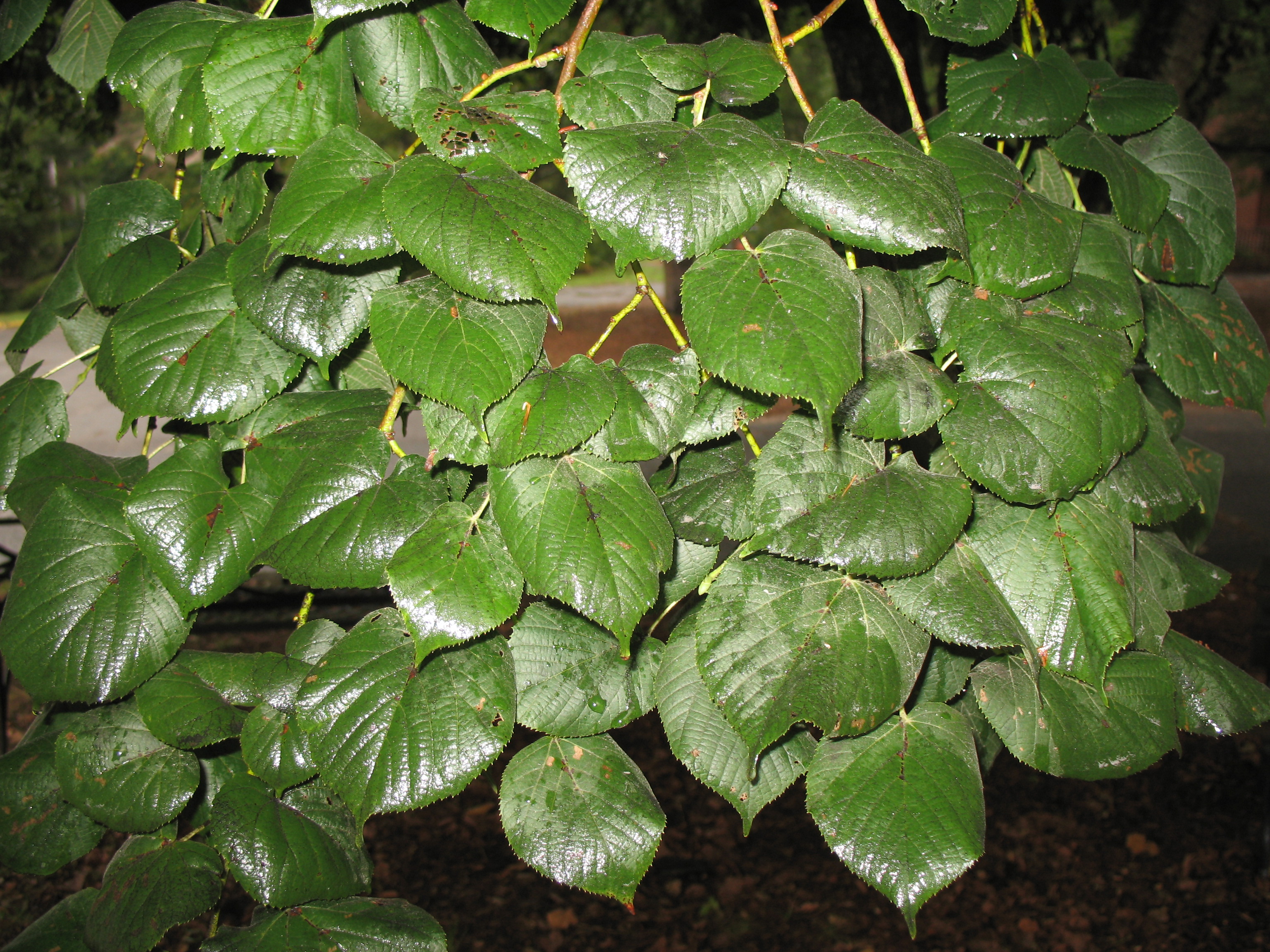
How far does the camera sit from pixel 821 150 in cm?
58

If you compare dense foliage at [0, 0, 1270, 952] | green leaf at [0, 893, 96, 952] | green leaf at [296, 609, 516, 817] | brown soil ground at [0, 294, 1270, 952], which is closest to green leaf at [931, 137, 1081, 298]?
dense foliage at [0, 0, 1270, 952]

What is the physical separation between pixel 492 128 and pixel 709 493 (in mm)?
297

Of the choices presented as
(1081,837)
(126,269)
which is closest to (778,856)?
(1081,837)

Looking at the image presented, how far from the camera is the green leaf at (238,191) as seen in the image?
0.69 m

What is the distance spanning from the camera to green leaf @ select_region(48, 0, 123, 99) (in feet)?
2.77

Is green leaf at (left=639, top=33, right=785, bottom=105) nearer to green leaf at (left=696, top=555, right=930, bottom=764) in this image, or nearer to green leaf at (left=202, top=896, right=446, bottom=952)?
green leaf at (left=696, top=555, right=930, bottom=764)

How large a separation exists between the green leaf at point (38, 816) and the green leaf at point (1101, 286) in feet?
2.96

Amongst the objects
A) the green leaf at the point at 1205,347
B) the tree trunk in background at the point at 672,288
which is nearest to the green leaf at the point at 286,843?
the green leaf at the point at 1205,347

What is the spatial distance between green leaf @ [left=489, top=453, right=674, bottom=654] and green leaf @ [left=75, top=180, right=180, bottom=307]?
16.6 inches

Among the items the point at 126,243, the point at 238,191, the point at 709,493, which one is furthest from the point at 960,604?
the point at 126,243

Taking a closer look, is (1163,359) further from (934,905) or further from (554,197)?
(934,905)

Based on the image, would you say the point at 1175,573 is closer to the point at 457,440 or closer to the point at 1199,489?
the point at 1199,489

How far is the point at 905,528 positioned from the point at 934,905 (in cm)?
225

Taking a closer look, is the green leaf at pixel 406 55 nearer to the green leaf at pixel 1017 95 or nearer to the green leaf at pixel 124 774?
the green leaf at pixel 1017 95
